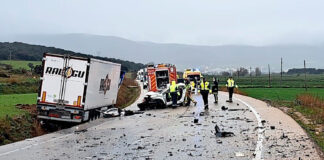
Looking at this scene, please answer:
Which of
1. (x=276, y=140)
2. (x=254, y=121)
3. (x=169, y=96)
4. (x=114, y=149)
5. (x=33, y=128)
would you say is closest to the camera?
(x=114, y=149)

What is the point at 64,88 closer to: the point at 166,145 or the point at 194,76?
the point at 166,145

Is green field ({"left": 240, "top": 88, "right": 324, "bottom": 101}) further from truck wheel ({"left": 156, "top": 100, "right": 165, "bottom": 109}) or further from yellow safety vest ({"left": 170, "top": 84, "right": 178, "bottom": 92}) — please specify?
truck wheel ({"left": 156, "top": 100, "right": 165, "bottom": 109})

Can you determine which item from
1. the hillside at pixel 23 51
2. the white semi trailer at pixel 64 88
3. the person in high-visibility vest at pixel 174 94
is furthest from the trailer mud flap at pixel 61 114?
the hillside at pixel 23 51

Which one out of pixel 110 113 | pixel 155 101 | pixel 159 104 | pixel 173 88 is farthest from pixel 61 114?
pixel 173 88

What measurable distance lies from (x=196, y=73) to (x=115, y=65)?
75.0 ft

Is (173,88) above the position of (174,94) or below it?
above

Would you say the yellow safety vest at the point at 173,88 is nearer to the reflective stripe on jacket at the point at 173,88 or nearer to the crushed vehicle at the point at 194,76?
the reflective stripe on jacket at the point at 173,88

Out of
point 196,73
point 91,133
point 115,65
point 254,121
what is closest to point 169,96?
point 115,65

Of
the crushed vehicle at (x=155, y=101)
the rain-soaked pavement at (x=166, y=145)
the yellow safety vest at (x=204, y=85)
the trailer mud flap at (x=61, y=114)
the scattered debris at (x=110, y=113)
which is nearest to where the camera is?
the rain-soaked pavement at (x=166, y=145)

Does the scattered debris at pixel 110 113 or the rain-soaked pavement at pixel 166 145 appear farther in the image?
the scattered debris at pixel 110 113

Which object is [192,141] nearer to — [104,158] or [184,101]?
[104,158]

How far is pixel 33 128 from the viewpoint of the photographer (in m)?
18.7

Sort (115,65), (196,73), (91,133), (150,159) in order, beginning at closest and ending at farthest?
(150,159), (91,133), (115,65), (196,73)

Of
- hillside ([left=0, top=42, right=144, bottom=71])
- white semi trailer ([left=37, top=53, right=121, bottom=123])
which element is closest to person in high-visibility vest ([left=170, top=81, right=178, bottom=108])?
white semi trailer ([left=37, top=53, right=121, bottom=123])
